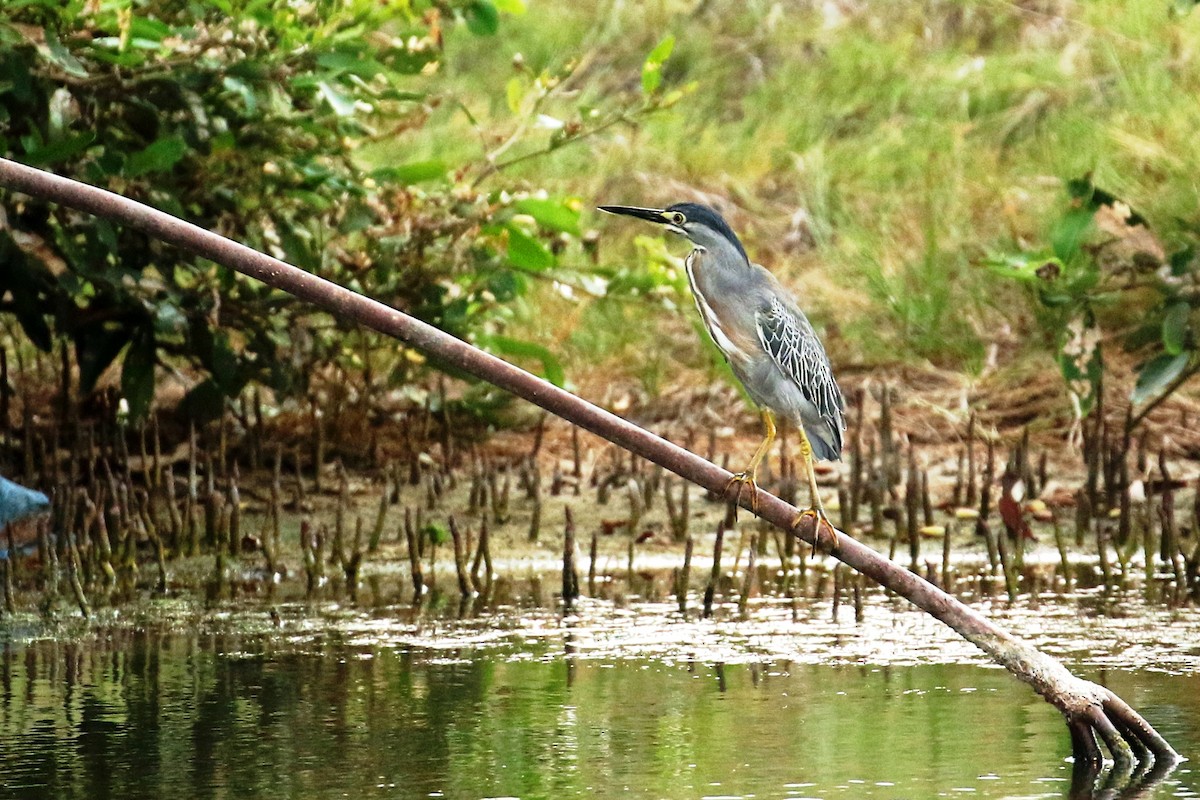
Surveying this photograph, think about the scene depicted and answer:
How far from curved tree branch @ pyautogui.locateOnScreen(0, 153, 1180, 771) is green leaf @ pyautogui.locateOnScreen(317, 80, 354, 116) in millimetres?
2547

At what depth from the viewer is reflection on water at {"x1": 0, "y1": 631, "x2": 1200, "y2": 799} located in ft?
12.8

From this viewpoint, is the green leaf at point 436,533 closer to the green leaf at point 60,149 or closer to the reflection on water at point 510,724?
the reflection on water at point 510,724

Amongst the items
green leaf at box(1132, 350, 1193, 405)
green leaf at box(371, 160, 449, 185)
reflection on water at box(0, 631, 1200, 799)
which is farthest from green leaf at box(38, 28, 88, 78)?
green leaf at box(1132, 350, 1193, 405)

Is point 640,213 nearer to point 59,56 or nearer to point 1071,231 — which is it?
point 59,56

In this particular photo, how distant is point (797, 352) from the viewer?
456 cm

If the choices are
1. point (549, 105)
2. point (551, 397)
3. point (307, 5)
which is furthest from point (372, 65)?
point (549, 105)

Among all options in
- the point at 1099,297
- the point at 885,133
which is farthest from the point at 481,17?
the point at 885,133

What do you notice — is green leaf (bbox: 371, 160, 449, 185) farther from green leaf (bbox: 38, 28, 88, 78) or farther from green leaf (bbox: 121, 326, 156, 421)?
green leaf (bbox: 38, 28, 88, 78)

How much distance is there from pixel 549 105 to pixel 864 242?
3.04 metres

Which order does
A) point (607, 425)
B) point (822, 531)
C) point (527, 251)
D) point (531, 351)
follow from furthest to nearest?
point (531, 351), point (527, 251), point (822, 531), point (607, 425)

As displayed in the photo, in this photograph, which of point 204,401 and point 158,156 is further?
point 204,401

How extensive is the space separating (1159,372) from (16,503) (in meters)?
3.92

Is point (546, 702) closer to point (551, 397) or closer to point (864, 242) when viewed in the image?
point (551, 397)

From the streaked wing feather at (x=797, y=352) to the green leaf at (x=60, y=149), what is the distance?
2.56 metres
